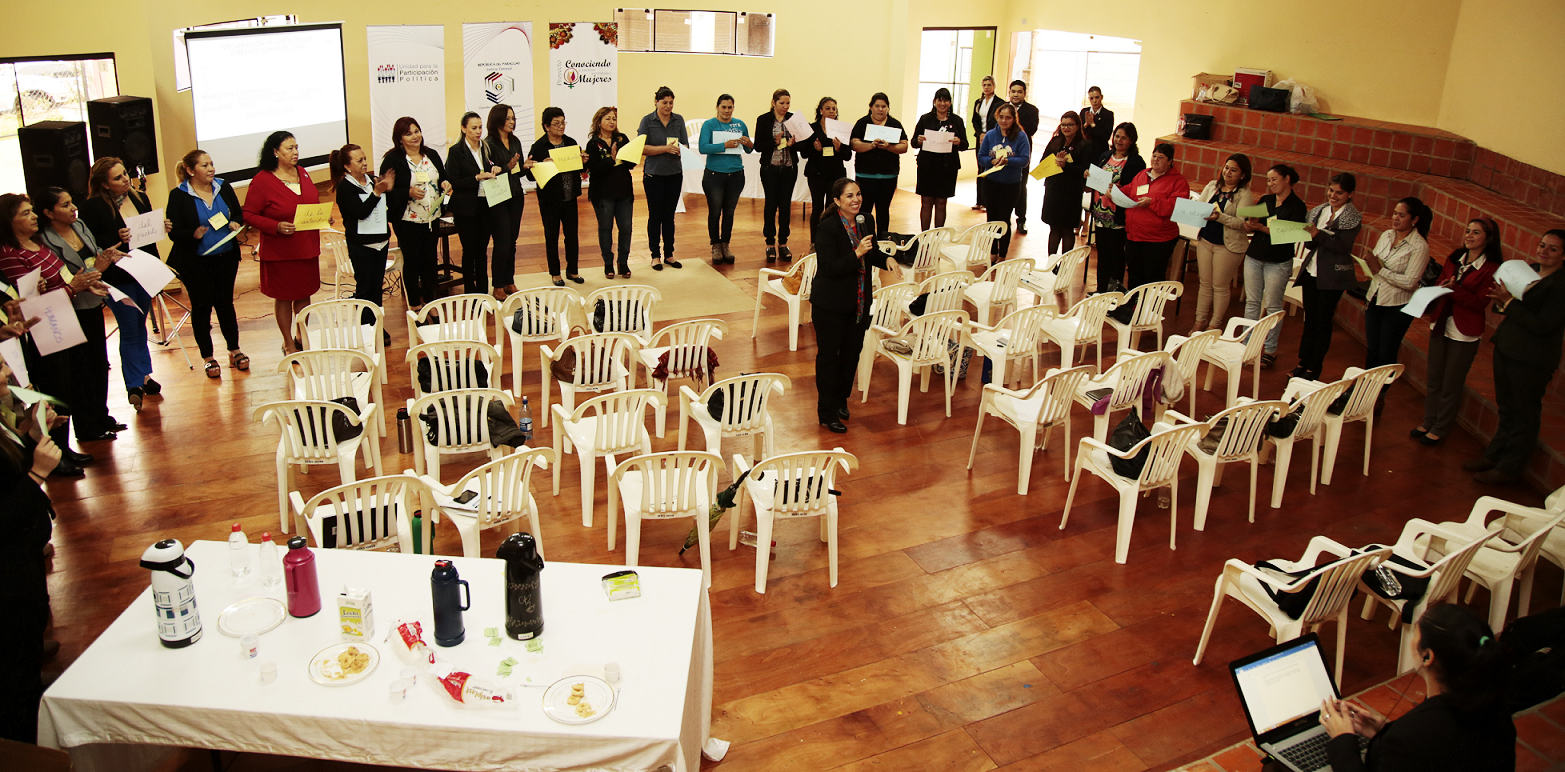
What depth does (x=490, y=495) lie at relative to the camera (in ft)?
15.0

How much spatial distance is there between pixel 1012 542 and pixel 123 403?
5.79 meters

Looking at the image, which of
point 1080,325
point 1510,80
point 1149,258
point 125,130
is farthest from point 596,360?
point 1510,80

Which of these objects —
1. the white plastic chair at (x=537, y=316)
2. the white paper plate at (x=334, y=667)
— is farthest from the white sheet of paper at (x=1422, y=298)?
the white paper plate at (x=334, y=667)

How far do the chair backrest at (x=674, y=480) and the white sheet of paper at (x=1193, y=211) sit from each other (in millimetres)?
4743

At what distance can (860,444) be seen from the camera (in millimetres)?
6496

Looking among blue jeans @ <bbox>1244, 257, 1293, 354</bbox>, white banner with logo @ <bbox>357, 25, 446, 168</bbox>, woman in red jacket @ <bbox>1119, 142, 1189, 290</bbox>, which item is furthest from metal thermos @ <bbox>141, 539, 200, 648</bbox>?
white banner with logo @ <bbox>357, 25, 446, 168</bbox>

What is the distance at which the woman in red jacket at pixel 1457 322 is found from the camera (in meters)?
6.05

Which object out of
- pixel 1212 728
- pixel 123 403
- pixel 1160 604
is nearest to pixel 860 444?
pixel 1160 604

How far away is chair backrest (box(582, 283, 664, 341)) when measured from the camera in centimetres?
688

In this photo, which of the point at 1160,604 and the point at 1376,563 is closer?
the point at 1376,563

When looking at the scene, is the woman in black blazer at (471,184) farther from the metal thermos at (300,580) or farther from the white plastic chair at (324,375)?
the metal thermos at (300,580)

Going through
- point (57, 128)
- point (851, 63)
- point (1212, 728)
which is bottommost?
point (1212, 728)

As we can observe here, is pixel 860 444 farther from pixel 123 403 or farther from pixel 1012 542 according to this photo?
pixel 123 403

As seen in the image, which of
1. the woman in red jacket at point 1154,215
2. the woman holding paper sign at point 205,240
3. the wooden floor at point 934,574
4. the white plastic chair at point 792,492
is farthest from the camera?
the woman in red jacket at point 1154,215
